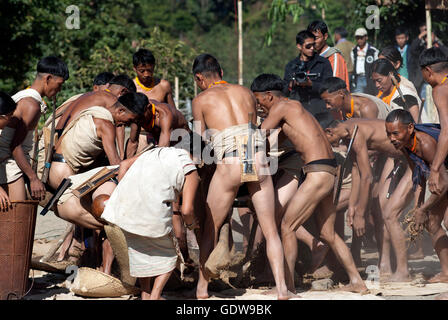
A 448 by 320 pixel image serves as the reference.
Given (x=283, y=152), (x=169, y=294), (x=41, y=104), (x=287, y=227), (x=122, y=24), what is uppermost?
(x=122, y=24)

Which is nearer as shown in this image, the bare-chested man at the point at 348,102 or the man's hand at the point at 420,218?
the man's hand at the point at 420,218

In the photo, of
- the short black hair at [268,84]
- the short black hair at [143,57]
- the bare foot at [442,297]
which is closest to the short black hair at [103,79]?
the short black hair at [143,57]

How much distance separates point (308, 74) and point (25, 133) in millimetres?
3077

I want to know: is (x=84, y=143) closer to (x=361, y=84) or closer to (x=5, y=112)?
(x=5, y=112)

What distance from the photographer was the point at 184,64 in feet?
47.9

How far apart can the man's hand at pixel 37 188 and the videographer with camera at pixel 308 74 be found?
9.50 ft

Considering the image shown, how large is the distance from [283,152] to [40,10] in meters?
11.4

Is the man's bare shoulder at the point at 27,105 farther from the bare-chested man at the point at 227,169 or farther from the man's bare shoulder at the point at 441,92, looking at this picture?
the man's bare shoulder at the point at 441,92

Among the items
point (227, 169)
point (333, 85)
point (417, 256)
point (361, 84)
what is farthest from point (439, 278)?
point (361, 84)

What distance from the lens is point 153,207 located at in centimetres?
512

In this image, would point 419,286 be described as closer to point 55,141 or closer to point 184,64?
point 55,141

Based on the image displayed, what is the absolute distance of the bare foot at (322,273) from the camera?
6.36 m
